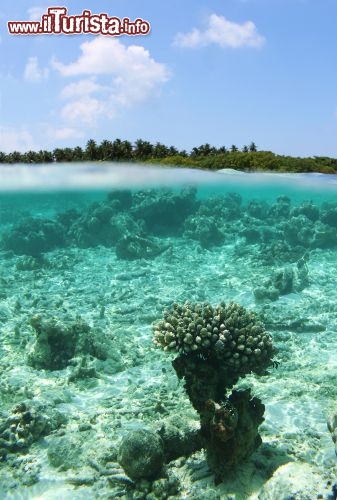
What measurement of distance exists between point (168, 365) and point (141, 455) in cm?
407

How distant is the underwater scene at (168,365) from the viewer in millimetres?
6075

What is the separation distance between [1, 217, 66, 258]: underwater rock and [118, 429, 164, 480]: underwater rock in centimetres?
1738

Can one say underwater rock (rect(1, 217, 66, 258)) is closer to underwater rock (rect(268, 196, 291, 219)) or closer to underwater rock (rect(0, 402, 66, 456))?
underwater rock (rect(268, 196, 291, 219))

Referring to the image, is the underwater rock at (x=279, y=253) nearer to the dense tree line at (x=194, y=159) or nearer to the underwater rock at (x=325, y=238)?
the underwater rock at (x=325, y=238)

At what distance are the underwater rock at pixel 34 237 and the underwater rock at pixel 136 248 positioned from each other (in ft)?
15.0

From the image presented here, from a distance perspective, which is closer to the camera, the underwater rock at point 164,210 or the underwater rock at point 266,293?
the underwater rock at point 266,293

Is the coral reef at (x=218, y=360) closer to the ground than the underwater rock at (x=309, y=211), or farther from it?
closer to the ground

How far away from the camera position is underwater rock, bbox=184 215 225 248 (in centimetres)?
2248

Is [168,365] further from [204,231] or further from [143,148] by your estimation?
[143,148]

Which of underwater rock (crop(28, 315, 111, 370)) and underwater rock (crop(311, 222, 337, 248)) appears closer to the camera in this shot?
underwater rock (crop(28, 315, 111, 370))

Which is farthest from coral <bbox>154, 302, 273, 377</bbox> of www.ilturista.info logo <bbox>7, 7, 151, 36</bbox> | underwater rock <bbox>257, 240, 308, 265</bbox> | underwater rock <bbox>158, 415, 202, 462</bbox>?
underwater rock <bbox>257, 240, 308, 265</bbox>

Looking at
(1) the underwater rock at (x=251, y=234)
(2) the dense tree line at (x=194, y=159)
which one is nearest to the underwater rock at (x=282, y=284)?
(1) the underwater rock at (x=251, y=234)

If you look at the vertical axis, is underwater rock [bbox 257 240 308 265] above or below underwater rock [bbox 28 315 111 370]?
above

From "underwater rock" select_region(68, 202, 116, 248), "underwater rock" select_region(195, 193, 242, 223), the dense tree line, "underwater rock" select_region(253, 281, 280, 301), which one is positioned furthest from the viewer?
the dense tree line
